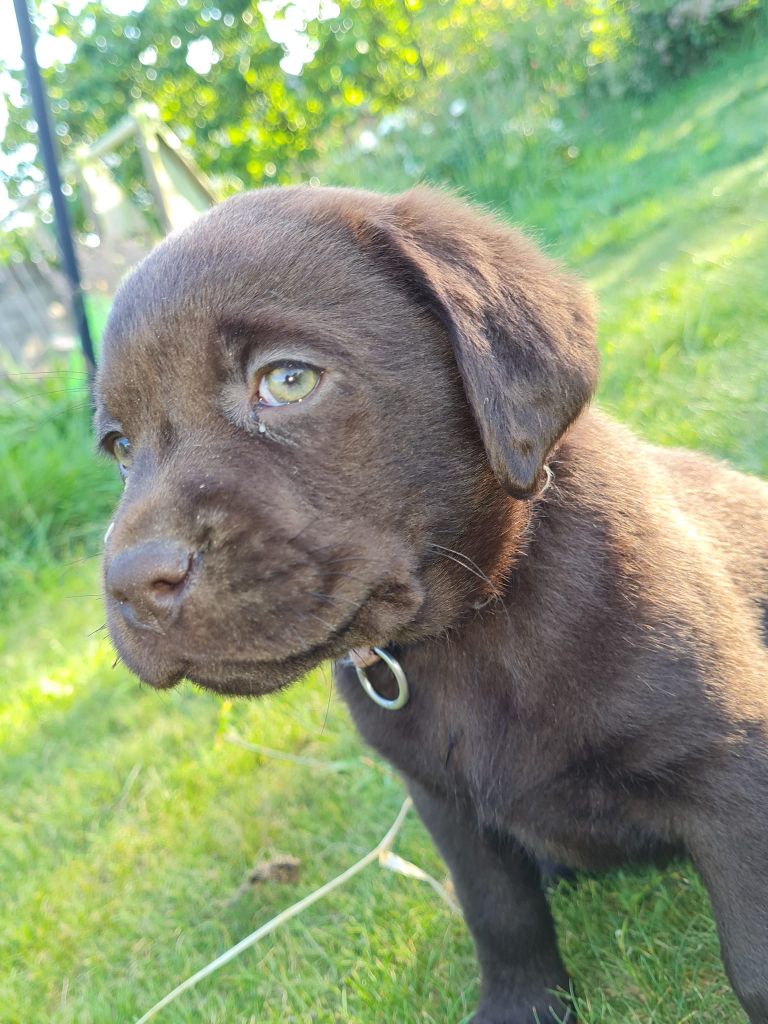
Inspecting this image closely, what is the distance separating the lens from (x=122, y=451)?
1.88m

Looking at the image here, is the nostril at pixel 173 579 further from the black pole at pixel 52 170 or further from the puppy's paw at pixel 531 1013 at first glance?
the black pole at pixel 52 170

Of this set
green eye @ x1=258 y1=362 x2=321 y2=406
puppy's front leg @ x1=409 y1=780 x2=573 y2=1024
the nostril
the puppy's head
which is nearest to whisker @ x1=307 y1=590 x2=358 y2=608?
the puppy's head

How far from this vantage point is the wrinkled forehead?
4.90 feet

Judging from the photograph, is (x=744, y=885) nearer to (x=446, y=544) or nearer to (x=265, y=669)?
(x=446, y=544)

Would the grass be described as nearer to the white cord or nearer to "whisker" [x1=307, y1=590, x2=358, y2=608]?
the white cord

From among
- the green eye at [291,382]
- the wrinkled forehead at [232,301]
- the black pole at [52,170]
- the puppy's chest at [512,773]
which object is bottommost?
the puppy's chest at [512,773]

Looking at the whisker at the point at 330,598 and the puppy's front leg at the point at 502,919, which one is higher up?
the whisker at the point at 330,598

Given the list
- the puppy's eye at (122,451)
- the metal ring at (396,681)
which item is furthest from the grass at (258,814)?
the metal ring at (396,681)

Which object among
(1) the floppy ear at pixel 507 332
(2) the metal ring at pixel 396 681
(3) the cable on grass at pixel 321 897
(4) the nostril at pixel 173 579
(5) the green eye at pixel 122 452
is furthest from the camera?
(3) the cable on grass at pixel 321 897

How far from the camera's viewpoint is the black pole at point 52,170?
395 centimetres

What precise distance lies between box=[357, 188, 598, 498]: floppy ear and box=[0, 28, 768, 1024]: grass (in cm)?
61

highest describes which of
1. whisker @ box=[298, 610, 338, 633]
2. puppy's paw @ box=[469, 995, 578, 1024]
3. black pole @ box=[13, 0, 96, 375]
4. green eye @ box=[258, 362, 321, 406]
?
black pole @ box=[13, 0, 96, 375]

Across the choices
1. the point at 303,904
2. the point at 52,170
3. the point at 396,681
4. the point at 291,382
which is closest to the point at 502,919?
the point at 396,681

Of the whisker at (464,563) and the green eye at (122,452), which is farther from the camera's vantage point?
the green eye at (122,452)
